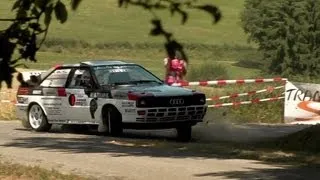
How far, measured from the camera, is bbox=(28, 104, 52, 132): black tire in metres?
18.0

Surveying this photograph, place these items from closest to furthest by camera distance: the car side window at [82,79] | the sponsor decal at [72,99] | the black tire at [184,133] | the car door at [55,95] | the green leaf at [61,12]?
1. the green leaf at [61,12]
2. the black tire at [184,133]
3. the car side window at [82,79]
4. the sponsor decal at [72,99]
5. the car door at [55,95]

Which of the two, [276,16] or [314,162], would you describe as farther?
[276,16]

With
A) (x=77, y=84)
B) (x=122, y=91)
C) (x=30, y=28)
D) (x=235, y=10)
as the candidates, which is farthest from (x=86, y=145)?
(x=235, y=10)

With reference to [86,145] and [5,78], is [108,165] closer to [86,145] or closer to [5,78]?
[86,145]

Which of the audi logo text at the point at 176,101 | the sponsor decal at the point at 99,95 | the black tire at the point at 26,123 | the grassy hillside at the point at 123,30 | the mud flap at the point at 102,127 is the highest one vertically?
the grassy hillside at the point at 123,30

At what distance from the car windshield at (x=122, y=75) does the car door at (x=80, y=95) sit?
0.22 m

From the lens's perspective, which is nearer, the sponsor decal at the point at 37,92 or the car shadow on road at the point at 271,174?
the car shadow on road at the point at 271,174

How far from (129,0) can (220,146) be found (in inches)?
453

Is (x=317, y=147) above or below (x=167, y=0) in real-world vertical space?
below

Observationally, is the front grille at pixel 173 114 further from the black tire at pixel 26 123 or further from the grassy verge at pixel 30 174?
the grassy verge at pixel 30 174

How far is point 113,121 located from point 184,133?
4.50ft

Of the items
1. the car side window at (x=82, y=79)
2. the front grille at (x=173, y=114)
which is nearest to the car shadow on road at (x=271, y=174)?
the front grille at (x=173, y=114)

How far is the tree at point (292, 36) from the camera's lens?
49875mm

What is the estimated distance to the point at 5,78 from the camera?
3545 millimetres
